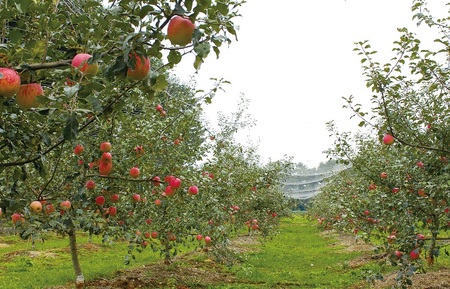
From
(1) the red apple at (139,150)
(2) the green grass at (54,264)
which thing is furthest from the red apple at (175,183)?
(2) the green grass at (54,264)

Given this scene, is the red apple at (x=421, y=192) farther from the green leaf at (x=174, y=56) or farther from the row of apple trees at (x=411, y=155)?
the green leaf at (x=174, y=56)

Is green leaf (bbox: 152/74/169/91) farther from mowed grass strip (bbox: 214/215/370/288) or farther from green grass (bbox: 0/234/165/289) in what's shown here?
green grass (bbox: 0/234/165/289)

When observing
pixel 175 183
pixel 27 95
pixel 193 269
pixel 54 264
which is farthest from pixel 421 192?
pixel 54 264

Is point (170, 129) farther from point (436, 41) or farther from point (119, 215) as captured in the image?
point (436, 41)

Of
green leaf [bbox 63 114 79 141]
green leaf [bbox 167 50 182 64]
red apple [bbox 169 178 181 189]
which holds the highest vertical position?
green leaf [bbox 167 50 182 64]

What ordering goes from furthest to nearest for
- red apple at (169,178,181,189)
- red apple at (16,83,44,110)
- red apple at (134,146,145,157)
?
1. red apple at (134,146,145,157)
2. red apple at (169,178,181,189)
3. red apple at (16,83,44,110)

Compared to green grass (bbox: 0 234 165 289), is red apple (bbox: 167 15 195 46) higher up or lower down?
higher up

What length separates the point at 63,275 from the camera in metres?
9.80

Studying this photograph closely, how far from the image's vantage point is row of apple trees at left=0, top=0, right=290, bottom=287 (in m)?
1.79

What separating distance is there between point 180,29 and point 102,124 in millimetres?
2660

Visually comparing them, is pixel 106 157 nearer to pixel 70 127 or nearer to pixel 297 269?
pixel 70 127

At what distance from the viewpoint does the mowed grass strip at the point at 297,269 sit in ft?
29.3

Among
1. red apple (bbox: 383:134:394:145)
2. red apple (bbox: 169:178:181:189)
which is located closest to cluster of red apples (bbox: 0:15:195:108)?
red apple (bbox: 169:178:181:189)

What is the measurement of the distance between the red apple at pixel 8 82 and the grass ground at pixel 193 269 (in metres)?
5.47
